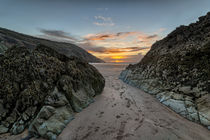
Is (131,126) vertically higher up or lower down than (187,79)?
lower down

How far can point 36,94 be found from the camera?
158 inches

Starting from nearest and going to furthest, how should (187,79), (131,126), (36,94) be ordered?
1. (131,126)
2. (36,94)
3. (187,79)

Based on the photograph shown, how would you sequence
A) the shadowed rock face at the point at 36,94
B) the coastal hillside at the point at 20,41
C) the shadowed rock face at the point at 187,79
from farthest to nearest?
the coastal hillside at the point at 20,41 → the shadowed rock face at the point at 187,79 → the shadowed rock face at the point at 36,94

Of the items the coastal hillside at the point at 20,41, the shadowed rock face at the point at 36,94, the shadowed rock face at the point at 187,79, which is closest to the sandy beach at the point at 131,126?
the shadowed rock face at the point at 36,94

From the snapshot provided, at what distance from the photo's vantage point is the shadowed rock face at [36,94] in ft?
11.4

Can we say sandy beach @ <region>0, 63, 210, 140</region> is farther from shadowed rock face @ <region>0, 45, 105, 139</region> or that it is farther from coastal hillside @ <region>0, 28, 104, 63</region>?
coastal hillside @ <region>0, 28, 104, 63</region>

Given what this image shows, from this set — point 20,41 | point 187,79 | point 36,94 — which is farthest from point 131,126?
point 20,41

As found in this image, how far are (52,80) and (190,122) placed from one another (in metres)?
7.99

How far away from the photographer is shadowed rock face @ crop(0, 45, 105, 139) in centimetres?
347

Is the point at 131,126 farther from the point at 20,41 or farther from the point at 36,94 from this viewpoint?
the point at 20,41

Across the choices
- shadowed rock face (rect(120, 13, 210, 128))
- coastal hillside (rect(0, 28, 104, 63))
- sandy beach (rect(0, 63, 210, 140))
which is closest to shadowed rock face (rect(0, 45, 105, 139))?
sandy beach (rect(0, 63, 210, 140))

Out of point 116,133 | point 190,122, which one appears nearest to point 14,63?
point 116,133

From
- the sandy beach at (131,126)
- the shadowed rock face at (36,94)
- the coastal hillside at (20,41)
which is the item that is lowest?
the sandy beach at (131,126)

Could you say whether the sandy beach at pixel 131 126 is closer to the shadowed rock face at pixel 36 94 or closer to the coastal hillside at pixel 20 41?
the shadowed rock face at pixel 36 94
